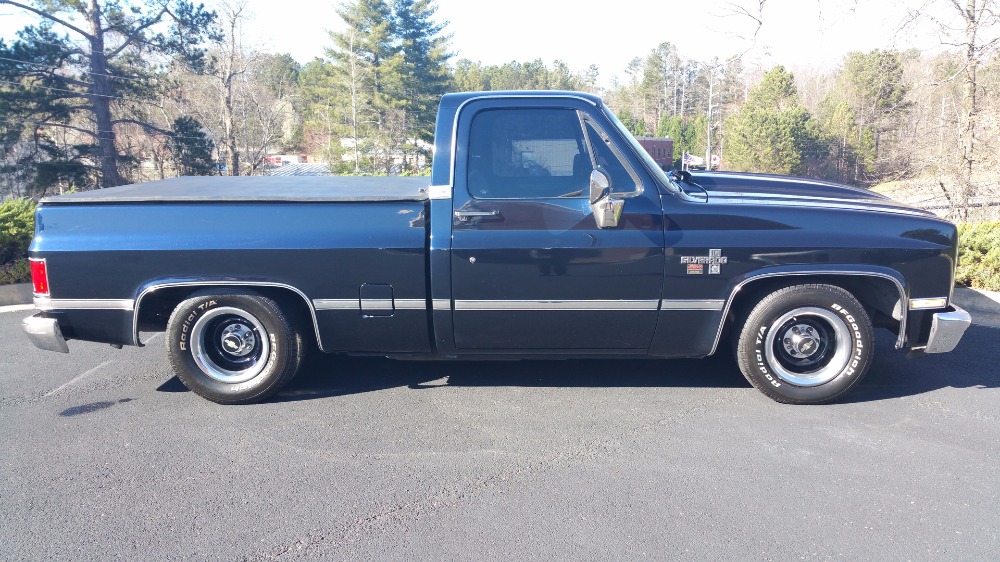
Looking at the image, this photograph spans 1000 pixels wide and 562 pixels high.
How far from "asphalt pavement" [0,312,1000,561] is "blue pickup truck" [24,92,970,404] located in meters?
0.38

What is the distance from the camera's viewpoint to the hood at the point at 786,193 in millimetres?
4383

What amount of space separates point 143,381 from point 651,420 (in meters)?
3.65

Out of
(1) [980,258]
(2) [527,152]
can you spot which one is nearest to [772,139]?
(1) [980,258]

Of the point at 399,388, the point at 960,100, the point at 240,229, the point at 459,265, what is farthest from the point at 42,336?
the point at 960,100

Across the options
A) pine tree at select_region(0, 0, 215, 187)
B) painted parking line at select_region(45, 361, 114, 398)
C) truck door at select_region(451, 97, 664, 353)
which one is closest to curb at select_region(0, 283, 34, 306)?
painted parking line at select_region(45, 361, 114, 398)

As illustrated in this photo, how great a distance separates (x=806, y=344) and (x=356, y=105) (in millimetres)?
35610

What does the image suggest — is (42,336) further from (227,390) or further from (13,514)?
(13,514)

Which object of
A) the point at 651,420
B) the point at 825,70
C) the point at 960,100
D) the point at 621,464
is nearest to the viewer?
the point at 621,464

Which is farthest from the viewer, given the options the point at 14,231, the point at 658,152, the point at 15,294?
the point at 658,152

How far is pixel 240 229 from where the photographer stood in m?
4.26

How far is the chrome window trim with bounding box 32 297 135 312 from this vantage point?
435cm

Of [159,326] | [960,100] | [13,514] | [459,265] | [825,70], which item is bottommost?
[13,514]

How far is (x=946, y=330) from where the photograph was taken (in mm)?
4164

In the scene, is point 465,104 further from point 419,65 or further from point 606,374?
point 419,65
